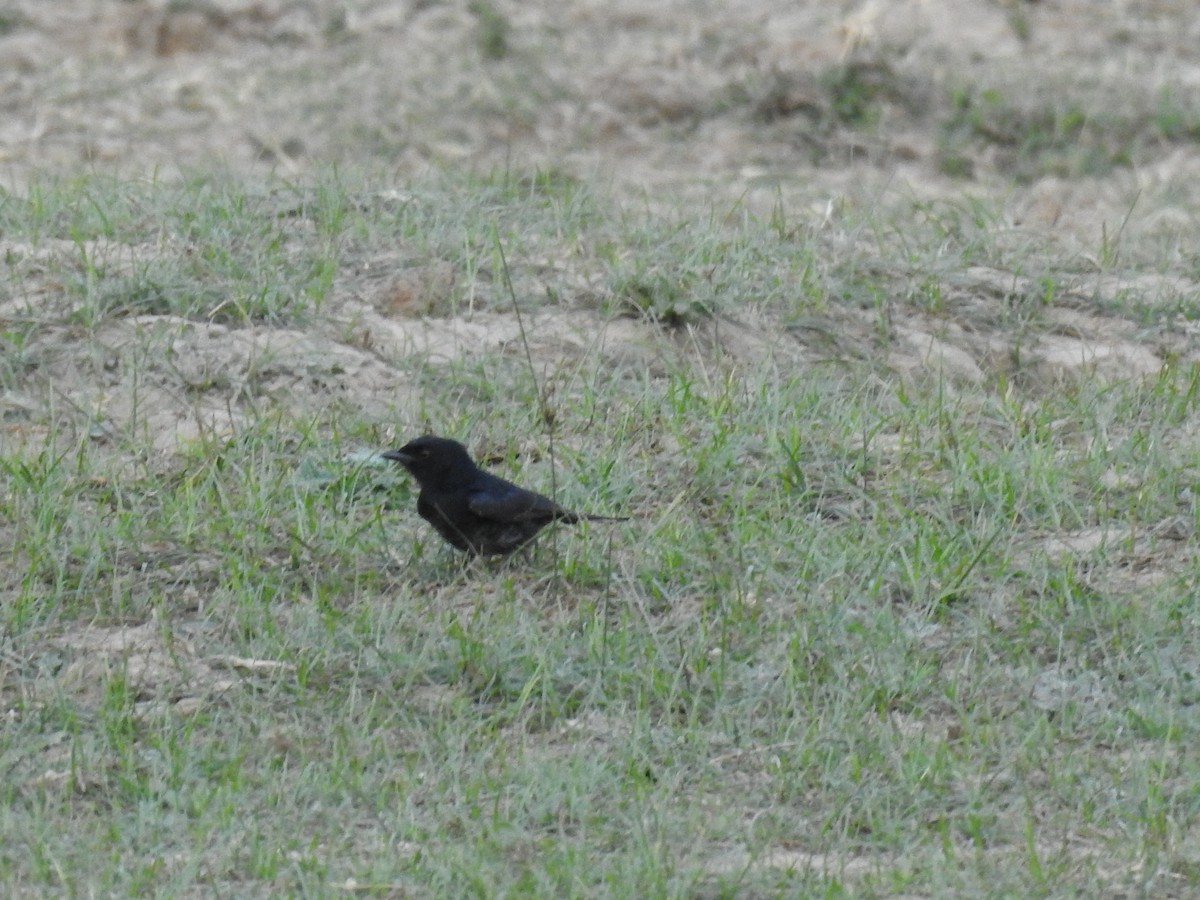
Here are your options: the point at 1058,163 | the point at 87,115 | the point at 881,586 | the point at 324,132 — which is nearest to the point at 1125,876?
the point at 881,586

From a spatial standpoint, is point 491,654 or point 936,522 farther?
point 936,522

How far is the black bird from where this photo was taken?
5.11 m

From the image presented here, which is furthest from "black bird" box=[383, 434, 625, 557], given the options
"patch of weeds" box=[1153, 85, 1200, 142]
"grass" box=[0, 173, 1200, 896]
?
"patch of weeds" box=[1153, 85, 1200, 142]

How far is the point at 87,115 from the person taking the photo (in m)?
9.95

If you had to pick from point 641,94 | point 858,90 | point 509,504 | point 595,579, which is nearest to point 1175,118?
point 858,90

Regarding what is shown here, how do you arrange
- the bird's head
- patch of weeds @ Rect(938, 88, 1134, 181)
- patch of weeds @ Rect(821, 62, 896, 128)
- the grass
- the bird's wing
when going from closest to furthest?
the grass < the bird's wing < the bird's head < patch of weeds @ Rect(938, 88, 1134, 181) < patch of weeds @ Rect(821, 62, 896, 128)

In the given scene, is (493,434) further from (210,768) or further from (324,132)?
(324,132)

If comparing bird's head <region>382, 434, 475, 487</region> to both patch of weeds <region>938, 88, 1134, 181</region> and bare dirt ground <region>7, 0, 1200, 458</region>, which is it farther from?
patch of weeds <region>938, 88, 1134, 181</region>

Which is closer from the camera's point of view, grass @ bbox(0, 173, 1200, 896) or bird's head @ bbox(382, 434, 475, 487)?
grass @ bbox(0, 173, 1200, 896)

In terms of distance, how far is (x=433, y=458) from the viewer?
5.23 metres

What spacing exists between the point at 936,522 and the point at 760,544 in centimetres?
55

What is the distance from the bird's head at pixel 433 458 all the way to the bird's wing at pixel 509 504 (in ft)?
0.42

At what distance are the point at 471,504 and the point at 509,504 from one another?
0.10 meters

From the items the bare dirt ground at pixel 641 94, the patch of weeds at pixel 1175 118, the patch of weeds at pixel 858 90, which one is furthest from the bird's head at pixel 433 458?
the patch of weeds at pixel 1175 118
